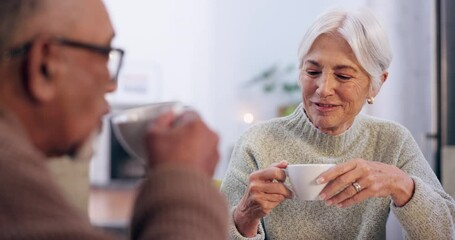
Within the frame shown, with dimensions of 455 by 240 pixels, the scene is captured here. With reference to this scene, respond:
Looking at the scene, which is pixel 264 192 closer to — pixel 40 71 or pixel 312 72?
pixel 312 72

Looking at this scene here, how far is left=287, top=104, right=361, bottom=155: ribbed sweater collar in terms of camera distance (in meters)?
1.70

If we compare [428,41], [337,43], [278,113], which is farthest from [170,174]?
[278,113]

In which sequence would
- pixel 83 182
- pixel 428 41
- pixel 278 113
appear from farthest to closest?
1. pixel 278 113
2. pixel 428 41
3. pixel 83 182

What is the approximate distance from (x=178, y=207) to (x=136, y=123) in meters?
0.17

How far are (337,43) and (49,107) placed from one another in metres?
1.02

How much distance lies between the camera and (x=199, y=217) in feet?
2.27

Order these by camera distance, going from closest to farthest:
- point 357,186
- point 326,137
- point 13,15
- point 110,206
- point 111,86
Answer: point 13,15 → point 111,86 → point 357,186 → point 326,137 → point 110,206

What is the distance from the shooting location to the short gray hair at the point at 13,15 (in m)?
0.67

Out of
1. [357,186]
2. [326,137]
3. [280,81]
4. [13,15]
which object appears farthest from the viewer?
[280,81]

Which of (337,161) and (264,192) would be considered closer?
(264,192)

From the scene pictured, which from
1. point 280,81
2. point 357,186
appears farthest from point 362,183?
point 280,81

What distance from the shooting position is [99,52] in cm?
75

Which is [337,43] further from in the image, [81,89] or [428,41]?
[428,41]

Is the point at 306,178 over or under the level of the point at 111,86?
under
